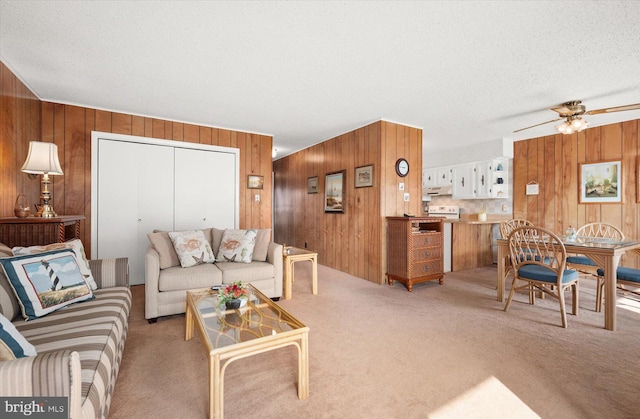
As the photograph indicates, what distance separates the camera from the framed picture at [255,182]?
A: 5.02 meters

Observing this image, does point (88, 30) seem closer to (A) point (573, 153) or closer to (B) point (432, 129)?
(B) point (432, 129)

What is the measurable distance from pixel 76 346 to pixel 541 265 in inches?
146

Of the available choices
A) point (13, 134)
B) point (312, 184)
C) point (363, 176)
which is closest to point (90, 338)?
point (13, 134)

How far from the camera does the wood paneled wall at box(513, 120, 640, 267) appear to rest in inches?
165

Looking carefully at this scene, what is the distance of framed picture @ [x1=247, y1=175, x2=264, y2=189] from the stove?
3.86m

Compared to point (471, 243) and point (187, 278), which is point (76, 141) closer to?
point (187, 278)

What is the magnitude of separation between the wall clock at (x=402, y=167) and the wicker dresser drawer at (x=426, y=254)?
1.21m

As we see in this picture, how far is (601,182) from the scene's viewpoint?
Result: 444 cm

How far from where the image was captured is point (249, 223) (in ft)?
16.6

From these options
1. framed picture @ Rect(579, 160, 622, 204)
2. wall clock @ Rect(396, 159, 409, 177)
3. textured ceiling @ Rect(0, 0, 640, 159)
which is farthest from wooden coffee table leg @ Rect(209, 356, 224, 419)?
framed picture @ Rect(579, 160, 622, 204)

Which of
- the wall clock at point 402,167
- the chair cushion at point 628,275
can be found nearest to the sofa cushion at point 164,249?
the wall clock at point 402,167

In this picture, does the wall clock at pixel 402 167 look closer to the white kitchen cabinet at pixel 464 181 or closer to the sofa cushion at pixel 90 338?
the white kitchen cabinet at pixel 464 181

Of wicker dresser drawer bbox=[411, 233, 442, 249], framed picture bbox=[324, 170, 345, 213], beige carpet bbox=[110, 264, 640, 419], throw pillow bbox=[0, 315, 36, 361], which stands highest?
framed picture bbox=[324, 170, 345, 213]

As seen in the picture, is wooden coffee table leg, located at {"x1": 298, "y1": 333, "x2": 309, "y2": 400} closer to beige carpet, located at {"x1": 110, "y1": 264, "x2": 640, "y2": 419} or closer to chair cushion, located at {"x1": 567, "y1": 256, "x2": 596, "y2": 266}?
beige carpet, located at {"x1": 110, "y1": 264, "x2": 640, "y2": 419}
